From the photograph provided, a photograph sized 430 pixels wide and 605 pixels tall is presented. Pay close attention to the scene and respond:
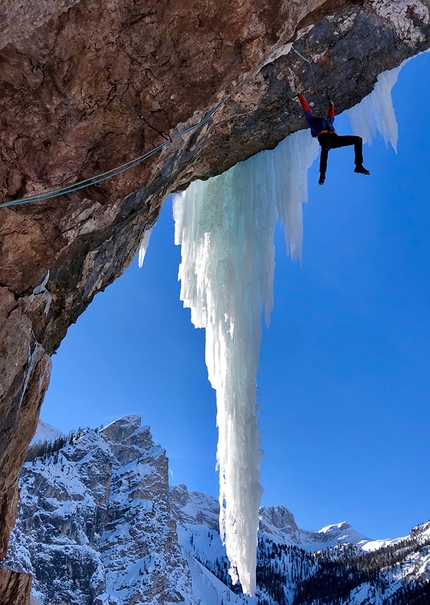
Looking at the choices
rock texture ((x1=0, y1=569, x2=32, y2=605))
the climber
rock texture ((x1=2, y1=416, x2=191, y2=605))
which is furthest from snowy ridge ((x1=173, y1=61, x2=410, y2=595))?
rock texture ((x1=2, y1=416, x2=191, y2=605))

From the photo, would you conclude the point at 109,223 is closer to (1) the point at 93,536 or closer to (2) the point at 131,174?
(2) the point at 131,174

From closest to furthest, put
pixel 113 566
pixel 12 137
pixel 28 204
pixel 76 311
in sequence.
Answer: pixel 12 137 → pixel 28 204 → pixel 76 311 → pixel 113 566

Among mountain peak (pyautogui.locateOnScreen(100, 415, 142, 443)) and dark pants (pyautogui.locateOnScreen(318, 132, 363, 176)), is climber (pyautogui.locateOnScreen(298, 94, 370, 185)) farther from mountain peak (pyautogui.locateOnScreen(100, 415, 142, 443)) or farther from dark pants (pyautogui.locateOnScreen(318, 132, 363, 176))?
→ mountain peak (pyautogui.locateOnScreen(100, 415, 142, 443))

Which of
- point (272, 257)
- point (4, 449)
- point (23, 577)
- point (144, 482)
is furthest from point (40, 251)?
point (144, 482)

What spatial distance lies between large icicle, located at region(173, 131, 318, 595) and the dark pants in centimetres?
364

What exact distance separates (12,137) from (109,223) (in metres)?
1.74

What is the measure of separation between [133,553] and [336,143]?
81336 mm

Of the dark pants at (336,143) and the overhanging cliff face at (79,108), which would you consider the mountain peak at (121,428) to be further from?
the dark pants at (336,143)

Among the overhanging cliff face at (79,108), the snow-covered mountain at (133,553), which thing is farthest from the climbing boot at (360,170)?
the snow-covered mountain at (133,553)

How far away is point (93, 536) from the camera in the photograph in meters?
72.3

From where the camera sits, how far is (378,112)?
31.0 feet

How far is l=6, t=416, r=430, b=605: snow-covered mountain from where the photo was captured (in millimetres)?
60656

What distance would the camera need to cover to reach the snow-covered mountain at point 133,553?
60.7 metres

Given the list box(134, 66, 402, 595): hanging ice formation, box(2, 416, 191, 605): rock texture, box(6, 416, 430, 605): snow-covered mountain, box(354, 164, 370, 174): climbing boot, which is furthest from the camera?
box(6, 416, 430, 605): snow-covered mountain
